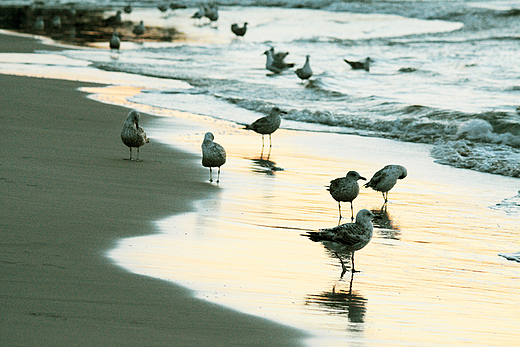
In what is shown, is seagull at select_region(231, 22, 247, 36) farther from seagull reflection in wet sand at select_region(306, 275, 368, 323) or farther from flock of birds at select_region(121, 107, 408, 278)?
seagull reflection in wet sand at select_region(306, 275, 368, 323)

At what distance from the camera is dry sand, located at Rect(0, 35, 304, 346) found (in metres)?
4.69

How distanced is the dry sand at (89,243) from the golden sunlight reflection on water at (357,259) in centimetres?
27

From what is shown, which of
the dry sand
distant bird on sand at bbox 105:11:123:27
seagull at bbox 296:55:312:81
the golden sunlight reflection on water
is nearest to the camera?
the dry sand

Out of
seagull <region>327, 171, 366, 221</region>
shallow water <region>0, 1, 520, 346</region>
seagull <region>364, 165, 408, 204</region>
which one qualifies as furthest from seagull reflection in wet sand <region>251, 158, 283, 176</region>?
seagull <region>327, 171, 366, 221</region>

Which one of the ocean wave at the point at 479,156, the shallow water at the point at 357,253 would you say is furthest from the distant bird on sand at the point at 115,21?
the ocean wave at the point at 479,156

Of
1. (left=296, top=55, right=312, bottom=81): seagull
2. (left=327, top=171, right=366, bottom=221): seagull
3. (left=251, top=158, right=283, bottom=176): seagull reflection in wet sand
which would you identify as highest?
(left=327, top=171, right=366, bottom=221): seagull

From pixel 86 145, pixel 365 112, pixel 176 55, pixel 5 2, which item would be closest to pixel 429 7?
pixel 176 55

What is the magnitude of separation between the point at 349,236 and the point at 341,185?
7.47ft

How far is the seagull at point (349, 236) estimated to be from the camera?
659cm

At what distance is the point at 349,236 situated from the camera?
259 inches

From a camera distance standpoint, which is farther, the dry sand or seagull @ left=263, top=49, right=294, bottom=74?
seagull @ left=263, top=49, right=294, bottom=74

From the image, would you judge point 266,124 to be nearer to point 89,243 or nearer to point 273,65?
point 89,243

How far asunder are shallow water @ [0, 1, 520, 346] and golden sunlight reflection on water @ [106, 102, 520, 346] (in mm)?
16

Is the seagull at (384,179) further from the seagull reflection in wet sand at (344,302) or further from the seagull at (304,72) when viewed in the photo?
the seagull at (304,72)
